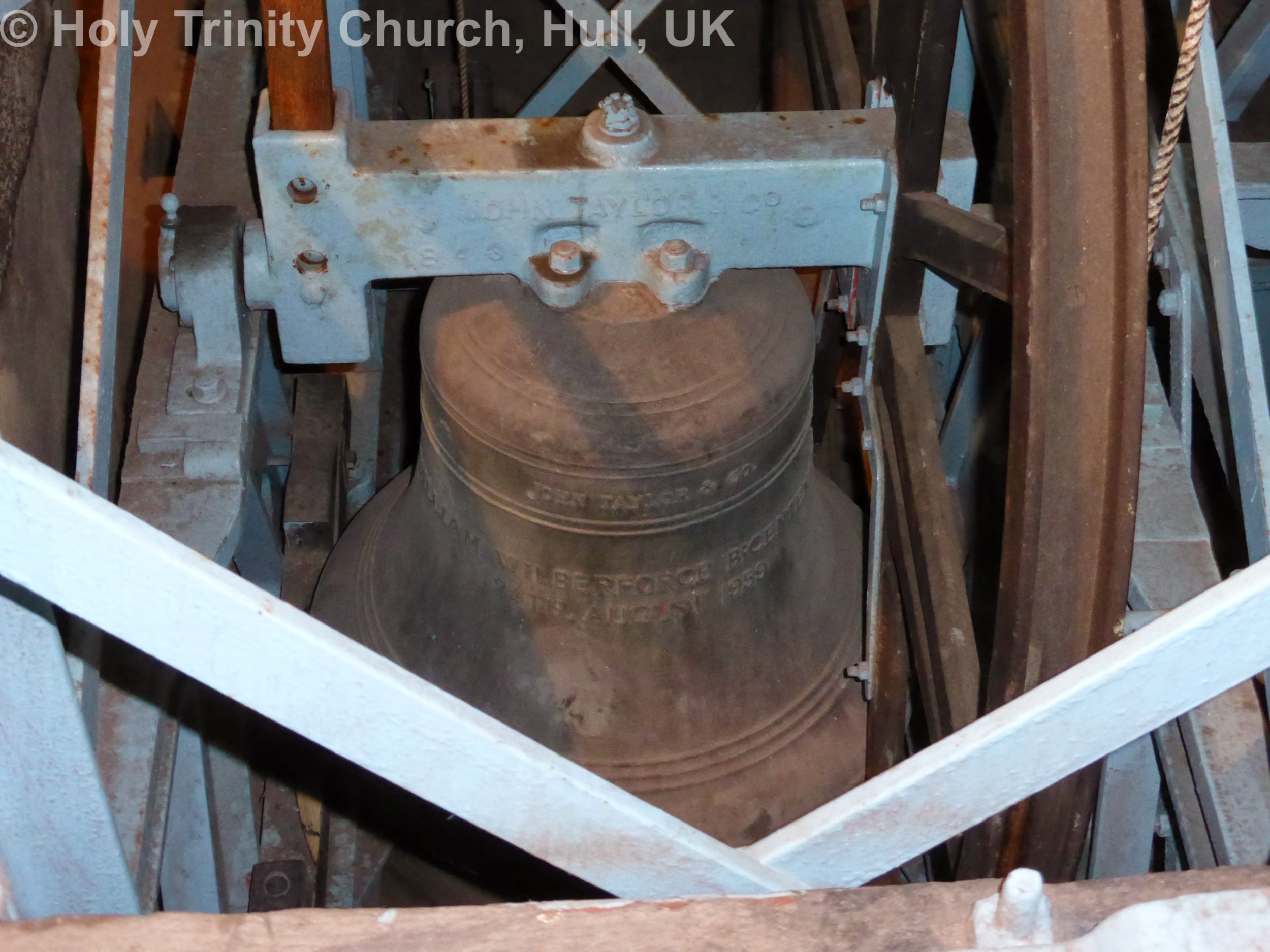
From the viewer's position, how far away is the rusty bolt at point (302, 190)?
1.52 metres

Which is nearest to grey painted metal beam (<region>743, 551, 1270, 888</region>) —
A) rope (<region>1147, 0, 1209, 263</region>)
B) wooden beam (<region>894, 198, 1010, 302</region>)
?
rope (<region>1147, 0, 1209, 263</region>)

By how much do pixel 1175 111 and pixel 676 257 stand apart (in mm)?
568

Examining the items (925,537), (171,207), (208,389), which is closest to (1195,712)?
(925,537)

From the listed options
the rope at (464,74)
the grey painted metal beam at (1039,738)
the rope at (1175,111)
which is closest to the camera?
the grey painted metal beam at (1039,738)

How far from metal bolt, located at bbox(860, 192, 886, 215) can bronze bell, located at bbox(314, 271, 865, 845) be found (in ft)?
0.49

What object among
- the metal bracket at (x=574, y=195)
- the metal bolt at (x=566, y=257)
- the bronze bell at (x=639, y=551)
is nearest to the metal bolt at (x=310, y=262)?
the metal bracket at (x=574, y=195)

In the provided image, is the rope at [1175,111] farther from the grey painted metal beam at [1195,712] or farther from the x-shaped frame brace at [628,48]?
the x-shaped frame brace at [628,48]

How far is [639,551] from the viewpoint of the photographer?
162 centimetres

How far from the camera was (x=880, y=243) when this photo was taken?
5.29 ft

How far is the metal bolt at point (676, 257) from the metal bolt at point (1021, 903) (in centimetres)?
84

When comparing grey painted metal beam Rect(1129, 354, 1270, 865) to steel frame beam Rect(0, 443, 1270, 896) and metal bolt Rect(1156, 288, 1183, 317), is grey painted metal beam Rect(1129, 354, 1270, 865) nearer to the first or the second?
metal bolt Rect(1156, 288, 1183, 317)

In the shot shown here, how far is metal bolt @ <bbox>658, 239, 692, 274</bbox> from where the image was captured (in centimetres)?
155

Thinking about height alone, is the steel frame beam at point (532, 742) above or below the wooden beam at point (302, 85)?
below

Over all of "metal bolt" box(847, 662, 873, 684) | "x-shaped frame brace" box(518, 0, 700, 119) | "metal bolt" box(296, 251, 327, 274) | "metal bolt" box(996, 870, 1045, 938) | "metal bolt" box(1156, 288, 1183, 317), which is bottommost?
"metal bolt" box(847, 662, 873, 684)
